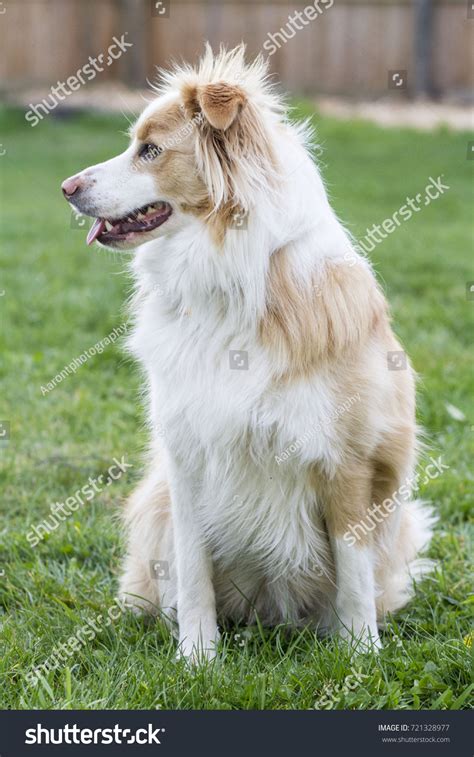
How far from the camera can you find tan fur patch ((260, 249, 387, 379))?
9.14 feet

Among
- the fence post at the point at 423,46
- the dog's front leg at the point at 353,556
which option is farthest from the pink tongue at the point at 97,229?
the fence post at the point at 423,46

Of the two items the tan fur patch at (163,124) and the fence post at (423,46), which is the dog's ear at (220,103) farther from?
the fence post at (423,46)

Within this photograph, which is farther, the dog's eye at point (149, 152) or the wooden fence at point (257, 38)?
the wooden fence at point (257, 38)

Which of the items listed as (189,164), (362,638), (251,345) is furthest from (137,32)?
(362,638)

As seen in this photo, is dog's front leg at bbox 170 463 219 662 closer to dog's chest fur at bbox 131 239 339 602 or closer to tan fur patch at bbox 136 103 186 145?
dog's chest fur at bbox 131 239 339 602

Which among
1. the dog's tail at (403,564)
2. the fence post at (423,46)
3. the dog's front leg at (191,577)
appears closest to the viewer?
the dog's front leg at (191,577)

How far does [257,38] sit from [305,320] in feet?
45.1

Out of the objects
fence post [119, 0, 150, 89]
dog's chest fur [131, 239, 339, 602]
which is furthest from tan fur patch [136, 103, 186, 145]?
fence post [119, 0, 150, 89]

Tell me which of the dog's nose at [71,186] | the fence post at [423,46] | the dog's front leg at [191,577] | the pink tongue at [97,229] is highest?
the dog's nose at [71,186]

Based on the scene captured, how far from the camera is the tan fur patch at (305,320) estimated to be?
2787 mm

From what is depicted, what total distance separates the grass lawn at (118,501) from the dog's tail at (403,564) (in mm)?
A: 54

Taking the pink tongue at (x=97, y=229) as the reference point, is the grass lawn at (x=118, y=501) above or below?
below

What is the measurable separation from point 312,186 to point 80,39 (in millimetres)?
13821

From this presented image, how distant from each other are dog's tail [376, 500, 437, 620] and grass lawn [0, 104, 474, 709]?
5cm
